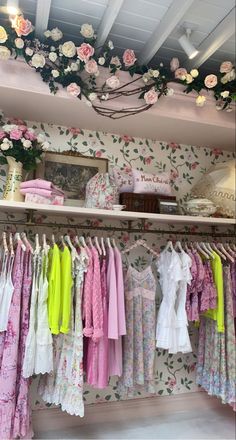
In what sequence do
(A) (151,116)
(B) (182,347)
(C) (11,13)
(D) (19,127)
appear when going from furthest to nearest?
(A) (151,116) → (B) (182,347) → (D) (19,127) → (C) (11,13)

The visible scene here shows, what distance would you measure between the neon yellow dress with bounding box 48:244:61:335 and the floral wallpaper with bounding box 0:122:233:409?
48 centimetres

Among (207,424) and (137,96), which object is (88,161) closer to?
(137,96)

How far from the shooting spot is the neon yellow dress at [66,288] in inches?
69.2

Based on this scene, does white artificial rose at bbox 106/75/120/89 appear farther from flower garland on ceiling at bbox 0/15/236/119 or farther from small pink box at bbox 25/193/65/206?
small pink box at bbox 25/193/65/206

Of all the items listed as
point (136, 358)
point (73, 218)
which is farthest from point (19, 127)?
point (136, 358)

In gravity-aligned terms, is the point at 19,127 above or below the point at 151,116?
below

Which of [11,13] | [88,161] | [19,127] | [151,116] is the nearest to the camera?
[11,13]

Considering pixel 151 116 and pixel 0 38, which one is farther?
pixel 151 116

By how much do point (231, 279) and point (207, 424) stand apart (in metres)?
1.01

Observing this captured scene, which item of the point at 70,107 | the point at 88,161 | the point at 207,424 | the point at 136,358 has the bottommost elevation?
the point at 207,424

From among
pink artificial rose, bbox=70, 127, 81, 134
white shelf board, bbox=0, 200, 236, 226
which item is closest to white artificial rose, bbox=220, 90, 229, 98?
white shelf board, bbox=0, 200, 236, 226

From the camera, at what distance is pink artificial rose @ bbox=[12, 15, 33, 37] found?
1639mm

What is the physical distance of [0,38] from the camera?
1.69 metres

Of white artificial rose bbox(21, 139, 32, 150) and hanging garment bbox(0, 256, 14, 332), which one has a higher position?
white artificial rose bbox(21, 139, 32, 150)
